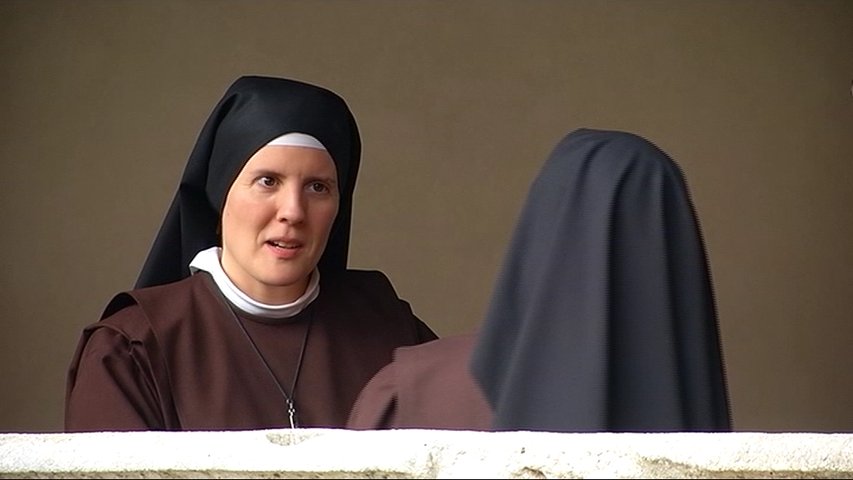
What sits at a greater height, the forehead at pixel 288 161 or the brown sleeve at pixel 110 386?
the forehead at pixel 288 161

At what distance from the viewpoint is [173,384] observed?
4180 millimetres

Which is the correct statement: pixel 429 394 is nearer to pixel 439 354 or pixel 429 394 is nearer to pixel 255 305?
pixel 439 354

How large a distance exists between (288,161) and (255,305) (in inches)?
14.2

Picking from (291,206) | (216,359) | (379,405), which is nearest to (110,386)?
(216,359)

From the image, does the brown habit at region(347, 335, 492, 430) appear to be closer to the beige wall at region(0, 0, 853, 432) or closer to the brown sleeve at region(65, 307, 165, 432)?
the brown sleeve at region(65, 307, 165, 432)

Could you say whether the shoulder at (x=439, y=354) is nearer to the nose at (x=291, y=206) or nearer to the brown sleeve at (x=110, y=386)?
the brown sleeve at (x=110, y=386)

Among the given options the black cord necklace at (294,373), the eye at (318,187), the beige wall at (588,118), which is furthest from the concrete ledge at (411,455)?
the beige wall at (588,118)

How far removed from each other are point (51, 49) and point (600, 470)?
4005 millimetres

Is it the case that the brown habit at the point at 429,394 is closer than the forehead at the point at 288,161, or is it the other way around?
the brown habit at the point at 429,394

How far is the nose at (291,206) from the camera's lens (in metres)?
4.32

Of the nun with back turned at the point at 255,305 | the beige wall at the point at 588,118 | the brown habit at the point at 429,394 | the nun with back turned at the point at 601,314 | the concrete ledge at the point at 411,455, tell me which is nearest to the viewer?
the concrete ledge at the point at 411,455

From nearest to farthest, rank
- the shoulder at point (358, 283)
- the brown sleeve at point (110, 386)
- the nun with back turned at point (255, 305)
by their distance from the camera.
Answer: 1. the brown sleeve at point (110, 386)
2. the nun with back turned at point (255, 305)
3. the shoulder at point (358, 283)

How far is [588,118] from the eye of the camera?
6387mm

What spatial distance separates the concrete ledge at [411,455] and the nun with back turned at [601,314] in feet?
1.29
